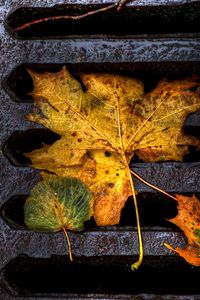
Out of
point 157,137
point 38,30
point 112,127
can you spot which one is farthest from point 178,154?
point 38,30

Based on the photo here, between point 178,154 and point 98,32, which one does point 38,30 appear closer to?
point 98,32

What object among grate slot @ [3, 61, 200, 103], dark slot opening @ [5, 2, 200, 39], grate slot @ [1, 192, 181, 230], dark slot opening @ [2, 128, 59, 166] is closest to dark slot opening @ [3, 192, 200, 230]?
grate slot @ [1, 192, 181, 230]

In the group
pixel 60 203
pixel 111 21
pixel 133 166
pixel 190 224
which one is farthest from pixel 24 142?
pixel 190 224

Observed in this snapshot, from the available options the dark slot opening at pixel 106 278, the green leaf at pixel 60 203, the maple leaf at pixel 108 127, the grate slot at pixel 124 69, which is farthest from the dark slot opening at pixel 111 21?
the dark slot opening at pixel 106 278

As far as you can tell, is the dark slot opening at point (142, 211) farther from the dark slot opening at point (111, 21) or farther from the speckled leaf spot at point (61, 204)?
the dark slot opening at point (111, 21)

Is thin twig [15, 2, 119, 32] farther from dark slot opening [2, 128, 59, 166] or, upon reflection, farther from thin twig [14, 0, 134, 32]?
dark slot opening [2, 128, 59, 166]

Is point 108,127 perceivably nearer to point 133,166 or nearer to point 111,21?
point 133,166

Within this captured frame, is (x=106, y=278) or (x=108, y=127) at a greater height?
(x=108, y=127)
